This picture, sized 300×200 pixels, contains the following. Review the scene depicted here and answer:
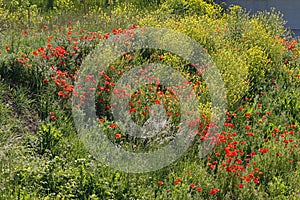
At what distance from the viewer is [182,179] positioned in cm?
460

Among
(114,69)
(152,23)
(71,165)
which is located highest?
(152,23)

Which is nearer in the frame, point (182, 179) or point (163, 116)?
point (182, 179)

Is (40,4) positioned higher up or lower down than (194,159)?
higher up

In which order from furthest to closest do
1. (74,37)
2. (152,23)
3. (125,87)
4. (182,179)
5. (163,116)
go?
(152,23) → (74,37) → (125,87) → (163,116) → (182,179)

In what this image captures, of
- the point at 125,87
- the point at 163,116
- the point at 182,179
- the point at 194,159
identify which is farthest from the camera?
the point at 125,87

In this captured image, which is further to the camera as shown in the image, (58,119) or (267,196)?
(58,119)

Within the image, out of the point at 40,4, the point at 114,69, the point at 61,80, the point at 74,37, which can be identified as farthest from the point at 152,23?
the point at 40,4

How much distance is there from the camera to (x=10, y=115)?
5.38 m

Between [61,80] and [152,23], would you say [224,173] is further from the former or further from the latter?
[152,23]

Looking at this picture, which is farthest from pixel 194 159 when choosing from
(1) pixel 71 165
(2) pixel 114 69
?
(2) pixel 114 69

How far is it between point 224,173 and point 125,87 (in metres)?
1.74

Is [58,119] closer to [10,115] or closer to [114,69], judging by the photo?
[10,115]

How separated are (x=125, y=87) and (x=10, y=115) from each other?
1.40 metres

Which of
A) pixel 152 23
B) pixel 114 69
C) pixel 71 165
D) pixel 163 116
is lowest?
pixel 71 165
